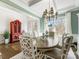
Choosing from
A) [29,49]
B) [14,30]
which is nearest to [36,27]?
[14,30]

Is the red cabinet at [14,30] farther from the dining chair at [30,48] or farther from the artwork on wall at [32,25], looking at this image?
the dining chair at [30,48]

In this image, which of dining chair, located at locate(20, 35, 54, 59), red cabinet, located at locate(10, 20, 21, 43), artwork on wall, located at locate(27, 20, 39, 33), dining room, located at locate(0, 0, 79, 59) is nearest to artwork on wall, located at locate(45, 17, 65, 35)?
dining room, located at locate(0, 0, 79, 59)

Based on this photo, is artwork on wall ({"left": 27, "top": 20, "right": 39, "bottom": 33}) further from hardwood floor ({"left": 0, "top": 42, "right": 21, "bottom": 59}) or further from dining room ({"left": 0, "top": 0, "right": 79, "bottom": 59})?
hardwood floor ({"left": 0, "top": 42, "right": 21, "bottom": 59})

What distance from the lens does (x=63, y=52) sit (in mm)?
2184

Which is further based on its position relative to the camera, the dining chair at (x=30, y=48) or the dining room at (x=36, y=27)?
the dining room at (x=36, y=27)

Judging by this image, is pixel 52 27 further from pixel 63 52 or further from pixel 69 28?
pixel 63 52

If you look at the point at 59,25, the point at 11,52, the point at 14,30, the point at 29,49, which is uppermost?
the point at 59,25

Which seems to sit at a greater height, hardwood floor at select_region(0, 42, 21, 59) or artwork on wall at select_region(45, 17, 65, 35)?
artwork on wall at select_region(45, 17, 65, 35)

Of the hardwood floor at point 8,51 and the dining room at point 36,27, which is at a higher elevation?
the dining room at point 36,27

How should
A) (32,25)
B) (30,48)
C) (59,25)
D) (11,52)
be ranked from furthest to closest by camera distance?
(32,25)
(59,25)
(11,52)
(30,48)

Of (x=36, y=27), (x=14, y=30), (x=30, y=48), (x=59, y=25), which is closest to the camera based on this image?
(x=30, y=48)

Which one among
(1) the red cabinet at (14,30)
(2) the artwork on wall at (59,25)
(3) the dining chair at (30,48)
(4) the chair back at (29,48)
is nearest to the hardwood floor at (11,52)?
(3) the dining chair at (30,48)

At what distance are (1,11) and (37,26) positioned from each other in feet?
16.9

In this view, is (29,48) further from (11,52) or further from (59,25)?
(59,25)
